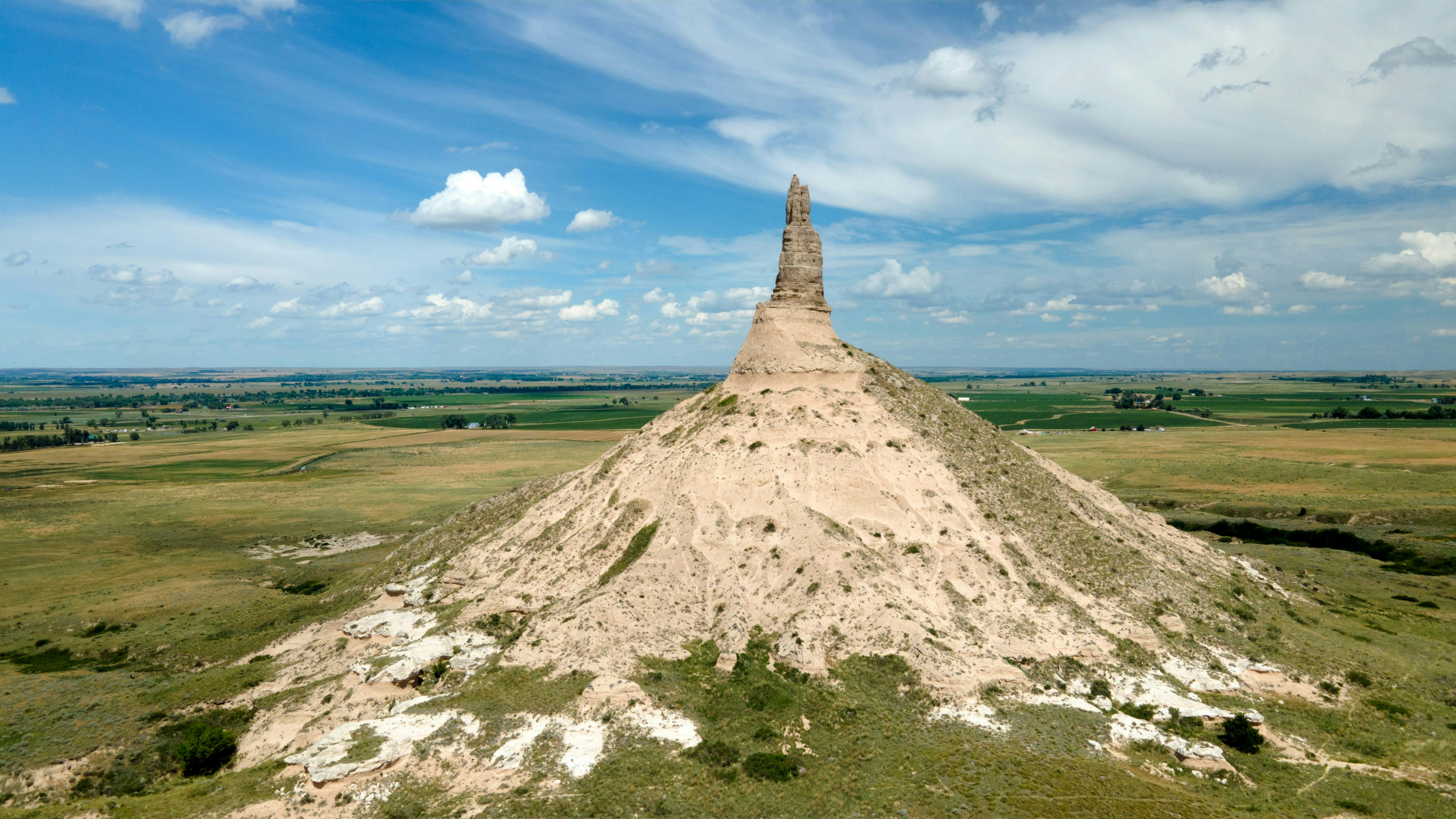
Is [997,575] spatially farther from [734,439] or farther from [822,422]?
[734,439]

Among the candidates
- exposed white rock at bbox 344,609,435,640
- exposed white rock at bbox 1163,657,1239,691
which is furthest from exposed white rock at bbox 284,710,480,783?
exposed white rock at bbox 1163,657,1239,691

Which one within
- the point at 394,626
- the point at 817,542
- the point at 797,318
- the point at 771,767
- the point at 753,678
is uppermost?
the point at 797,318

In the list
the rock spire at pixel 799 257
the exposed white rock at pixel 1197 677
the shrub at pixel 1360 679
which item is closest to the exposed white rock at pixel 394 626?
the rock spire at pixel 799 257

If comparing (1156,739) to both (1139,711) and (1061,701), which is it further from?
(1061,701)

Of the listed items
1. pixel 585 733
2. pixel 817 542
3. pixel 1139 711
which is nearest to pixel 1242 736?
pixel 1139 711

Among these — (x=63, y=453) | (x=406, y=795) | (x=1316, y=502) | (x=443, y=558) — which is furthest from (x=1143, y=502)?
(x=63, y=453)
